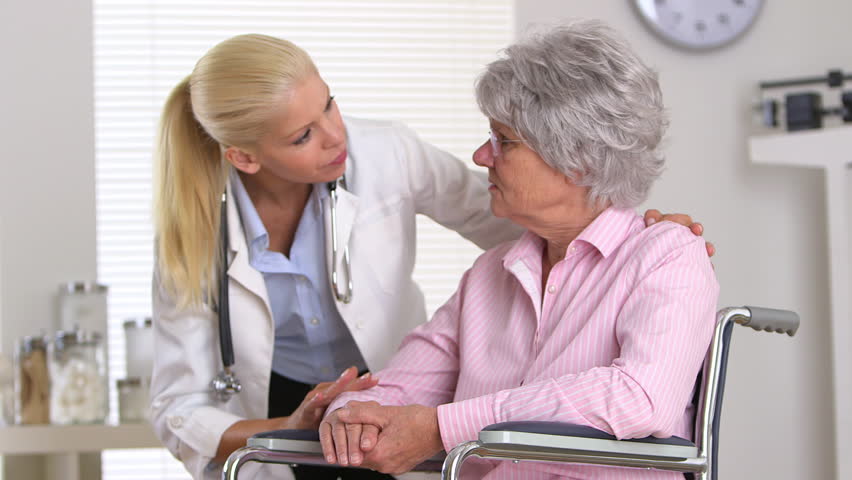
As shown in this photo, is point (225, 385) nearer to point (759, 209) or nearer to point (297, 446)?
point (297, 446)

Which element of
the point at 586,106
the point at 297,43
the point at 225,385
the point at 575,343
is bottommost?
the point at 225,385

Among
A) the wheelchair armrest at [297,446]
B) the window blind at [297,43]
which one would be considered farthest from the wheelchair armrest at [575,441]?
the window blind at [297,43]

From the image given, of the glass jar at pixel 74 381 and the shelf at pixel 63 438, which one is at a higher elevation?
the glass jar at pixel 74 381

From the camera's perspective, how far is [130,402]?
8.15ft

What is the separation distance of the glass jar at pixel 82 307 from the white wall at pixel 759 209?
1.61 meters

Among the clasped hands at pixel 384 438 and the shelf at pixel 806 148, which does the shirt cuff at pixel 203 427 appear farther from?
the shelf at pixel 806 148

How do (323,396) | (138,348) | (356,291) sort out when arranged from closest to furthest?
1. (323,396)
2. (356,291)
3. (138,348)

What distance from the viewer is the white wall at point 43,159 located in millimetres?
2750

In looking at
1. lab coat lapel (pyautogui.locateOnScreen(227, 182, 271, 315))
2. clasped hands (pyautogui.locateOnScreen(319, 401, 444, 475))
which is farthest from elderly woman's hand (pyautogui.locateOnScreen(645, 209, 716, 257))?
lab coat lapel (pyautogui.locateOnScreen(227, 182, 271, 315))

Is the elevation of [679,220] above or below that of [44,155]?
below

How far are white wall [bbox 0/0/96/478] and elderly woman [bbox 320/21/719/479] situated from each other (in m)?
1.58

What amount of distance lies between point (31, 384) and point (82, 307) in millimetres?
326

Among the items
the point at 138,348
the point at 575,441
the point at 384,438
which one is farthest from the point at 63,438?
the point at 575,441

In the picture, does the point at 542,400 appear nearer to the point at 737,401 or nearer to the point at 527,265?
the point at 527,265
